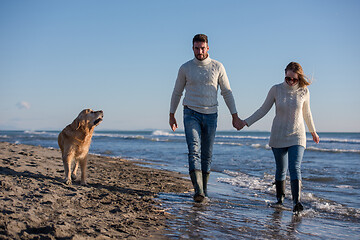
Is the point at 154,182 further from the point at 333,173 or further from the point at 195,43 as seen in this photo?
the point at 333,173

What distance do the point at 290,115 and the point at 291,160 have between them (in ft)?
1.94

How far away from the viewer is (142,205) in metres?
3.89

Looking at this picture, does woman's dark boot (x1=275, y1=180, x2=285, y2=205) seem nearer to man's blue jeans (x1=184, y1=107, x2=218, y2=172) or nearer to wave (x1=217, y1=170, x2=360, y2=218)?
wave (x1=217, y1=170, x2=360, y2=218)

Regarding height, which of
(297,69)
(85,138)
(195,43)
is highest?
(195,43)

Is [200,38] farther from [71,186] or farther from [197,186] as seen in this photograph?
[71,186]

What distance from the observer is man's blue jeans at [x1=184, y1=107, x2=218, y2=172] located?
14.3 feet

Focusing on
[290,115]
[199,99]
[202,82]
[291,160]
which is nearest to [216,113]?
[199,99]

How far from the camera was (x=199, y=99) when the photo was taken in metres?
4.40

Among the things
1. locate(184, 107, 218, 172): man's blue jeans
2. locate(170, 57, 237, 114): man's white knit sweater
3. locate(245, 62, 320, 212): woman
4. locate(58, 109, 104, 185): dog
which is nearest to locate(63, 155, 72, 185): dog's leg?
locate(58, 109, 104, 185): dog

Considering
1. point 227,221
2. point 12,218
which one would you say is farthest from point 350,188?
point 12,218

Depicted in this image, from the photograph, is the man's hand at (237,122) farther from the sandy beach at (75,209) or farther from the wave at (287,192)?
the wave at (287,192)

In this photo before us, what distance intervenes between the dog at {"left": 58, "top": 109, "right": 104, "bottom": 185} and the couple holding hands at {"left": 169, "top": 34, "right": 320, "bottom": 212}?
59.4 inches

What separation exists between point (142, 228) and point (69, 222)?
0.64 m

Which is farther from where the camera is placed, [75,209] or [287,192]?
[287,192]
